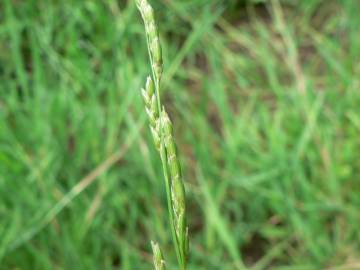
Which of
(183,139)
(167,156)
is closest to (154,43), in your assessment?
(167,156)

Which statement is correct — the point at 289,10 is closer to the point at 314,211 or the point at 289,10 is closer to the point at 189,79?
the point at 189,79

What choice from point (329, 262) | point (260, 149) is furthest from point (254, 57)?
point (329, 262)

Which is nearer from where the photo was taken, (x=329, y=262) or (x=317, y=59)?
(x=329, y=262)

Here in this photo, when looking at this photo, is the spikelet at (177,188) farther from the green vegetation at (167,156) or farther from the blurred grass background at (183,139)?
the blurred grass background at (183,139)

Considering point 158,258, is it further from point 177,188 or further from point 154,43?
point 154,43

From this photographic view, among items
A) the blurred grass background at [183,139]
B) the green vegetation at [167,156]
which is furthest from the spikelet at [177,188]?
the blurred grass background at [183,139]

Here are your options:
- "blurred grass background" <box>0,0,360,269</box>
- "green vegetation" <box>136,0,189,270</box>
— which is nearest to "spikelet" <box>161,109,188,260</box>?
"green vegetation" <box>136,0,189,270</box>

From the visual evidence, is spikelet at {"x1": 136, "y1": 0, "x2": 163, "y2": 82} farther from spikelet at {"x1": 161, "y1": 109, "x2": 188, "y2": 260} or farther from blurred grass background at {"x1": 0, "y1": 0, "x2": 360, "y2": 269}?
blurred grass background at {"x1": 0, "y1": 0, "x2": 360, "y2": 269}

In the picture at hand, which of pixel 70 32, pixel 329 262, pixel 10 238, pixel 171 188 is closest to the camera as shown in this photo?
pixel 171 188
